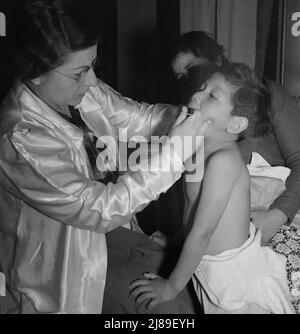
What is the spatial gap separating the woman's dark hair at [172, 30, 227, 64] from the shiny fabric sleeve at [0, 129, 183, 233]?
1.49ft

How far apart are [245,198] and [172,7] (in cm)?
94

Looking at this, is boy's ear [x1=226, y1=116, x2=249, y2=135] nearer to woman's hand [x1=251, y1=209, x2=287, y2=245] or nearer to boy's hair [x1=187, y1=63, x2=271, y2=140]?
boy's hair [x1=187, y1=63, x2=271, y2=140]

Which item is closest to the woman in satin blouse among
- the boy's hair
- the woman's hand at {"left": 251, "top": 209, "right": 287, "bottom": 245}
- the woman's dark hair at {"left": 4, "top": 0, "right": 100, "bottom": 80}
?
the woman's dark hair at {"left": 4, "top": 0, "right": 100, "bottom": 80}

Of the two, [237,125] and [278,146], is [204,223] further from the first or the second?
[278,146]

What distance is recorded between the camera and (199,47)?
110 centimetres

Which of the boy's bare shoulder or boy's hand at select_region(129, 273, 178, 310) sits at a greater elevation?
the boy's bare shoulder

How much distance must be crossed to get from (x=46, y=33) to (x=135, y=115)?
39 centimetres

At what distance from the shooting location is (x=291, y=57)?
3.64 feet

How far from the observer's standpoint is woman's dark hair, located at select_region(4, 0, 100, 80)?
0.71 m

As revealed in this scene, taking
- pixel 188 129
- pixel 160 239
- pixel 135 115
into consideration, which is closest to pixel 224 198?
pixel 188 129

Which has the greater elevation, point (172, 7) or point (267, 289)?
point (172, 7)

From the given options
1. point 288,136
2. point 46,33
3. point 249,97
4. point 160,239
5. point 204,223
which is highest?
point 46,33
